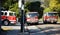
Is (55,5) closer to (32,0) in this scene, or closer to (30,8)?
(30,8)

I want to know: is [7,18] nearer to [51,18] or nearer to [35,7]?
[51,18]

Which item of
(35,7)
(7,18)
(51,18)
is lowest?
(51,18)

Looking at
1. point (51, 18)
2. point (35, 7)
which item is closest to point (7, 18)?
point (51, 18)

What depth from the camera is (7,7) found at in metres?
47.1

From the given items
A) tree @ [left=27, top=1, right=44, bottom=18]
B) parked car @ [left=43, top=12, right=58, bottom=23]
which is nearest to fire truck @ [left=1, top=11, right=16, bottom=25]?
parked car @ [left=43, top=12, right=58, bottom=23]

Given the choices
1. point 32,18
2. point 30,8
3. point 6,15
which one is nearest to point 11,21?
point 6,15

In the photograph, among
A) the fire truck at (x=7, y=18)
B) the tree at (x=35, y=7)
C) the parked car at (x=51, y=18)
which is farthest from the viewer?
the tree at (x=35, y=7)

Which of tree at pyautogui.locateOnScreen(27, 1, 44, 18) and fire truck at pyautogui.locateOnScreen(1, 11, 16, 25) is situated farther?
tree at pyautogui.locateOnScreen(27, 1, 44, 18)

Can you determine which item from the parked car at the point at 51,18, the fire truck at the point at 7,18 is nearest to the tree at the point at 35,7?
the parked car at the point at 51,18

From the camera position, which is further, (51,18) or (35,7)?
(35,7)

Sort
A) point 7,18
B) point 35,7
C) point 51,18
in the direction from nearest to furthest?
point 7,18 → point 51,18 → point 35,7

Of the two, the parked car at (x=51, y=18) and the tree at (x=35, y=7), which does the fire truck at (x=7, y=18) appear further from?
the tree at (x=35, y=7)

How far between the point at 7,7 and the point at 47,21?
12.0 meters

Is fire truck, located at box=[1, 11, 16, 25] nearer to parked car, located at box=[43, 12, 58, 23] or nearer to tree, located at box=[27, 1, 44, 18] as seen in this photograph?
parked car, located at box=[43, 12, 58, 23]
